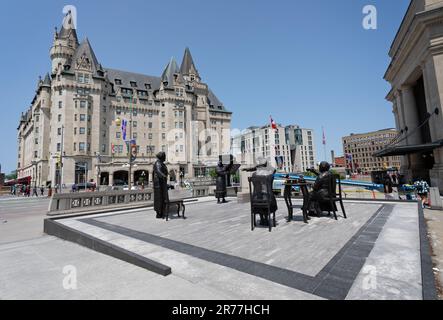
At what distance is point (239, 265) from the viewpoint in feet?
13.2

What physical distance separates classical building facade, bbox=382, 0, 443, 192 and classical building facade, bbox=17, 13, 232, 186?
158ft

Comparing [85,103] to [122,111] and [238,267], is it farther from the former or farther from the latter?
A: [238,267]

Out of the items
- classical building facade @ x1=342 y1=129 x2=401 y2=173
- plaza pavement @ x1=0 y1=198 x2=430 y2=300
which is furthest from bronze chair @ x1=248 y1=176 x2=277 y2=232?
classical building facade @ x1=342 y1=129 x2=401 y2=173

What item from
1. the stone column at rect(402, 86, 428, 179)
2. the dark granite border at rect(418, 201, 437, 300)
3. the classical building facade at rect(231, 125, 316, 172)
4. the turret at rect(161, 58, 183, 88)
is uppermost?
the turret at rect(161, 58, 183, 88)

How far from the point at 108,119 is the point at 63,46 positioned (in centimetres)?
2248

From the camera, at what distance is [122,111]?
63.6m

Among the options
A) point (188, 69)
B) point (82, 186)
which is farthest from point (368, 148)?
point (82, 186)

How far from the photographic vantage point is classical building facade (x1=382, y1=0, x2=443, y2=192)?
17750 mm

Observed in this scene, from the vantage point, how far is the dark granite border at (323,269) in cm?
312

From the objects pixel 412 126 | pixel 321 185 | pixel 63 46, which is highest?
pixel 63 46

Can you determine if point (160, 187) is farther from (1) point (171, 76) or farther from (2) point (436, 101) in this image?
(1) point (171, 76)

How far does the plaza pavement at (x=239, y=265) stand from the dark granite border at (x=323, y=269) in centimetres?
1

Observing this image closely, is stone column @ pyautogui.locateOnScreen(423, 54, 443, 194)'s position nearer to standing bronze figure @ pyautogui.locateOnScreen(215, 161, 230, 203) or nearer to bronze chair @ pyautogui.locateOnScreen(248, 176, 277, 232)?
standing bronze figure @ pyautogui.locateOnScreen(215, 161, 230, 203)
